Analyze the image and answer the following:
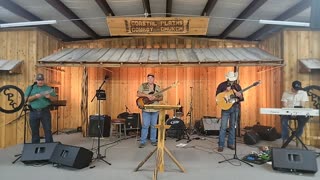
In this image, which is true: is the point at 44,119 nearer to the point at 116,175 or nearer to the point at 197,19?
the point at 116,175

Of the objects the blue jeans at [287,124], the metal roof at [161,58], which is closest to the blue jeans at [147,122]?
the metal roof at [161,58]

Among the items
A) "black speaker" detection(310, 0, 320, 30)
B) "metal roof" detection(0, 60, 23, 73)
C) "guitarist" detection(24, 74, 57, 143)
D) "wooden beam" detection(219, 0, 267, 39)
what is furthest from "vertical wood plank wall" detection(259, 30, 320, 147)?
"metal roof" detection(0, 60, 23, 73)

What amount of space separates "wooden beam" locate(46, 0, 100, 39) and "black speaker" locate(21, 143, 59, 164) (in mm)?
2981

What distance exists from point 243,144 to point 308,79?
2.50m

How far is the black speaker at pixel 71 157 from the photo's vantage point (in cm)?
418

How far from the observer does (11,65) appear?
668cm

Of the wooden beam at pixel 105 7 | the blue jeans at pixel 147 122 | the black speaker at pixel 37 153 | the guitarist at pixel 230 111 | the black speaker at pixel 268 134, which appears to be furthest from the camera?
the black speaker at pixel 268 134

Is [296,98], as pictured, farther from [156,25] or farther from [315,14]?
[156,25]

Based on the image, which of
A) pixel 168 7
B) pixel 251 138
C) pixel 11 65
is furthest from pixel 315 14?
pixel 11 65

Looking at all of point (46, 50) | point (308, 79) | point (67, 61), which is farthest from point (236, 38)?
point (46, 50)

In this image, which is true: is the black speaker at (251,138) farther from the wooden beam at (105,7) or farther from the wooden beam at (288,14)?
the wooden beam at (105,7)

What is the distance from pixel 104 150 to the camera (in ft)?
18.7

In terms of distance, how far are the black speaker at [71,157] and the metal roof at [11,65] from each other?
328 cm

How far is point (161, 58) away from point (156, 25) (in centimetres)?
95
